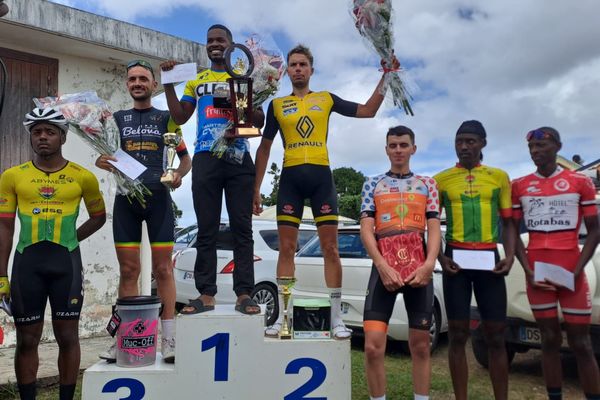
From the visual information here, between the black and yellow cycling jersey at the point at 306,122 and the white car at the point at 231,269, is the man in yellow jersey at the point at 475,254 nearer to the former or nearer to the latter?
the black and yellow cycling jersey at the point at 306,122

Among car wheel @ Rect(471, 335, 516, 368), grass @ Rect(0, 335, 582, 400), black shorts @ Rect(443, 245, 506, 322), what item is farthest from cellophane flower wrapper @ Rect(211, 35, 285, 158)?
car wheel @ Rect(471, 335, 516, 368)

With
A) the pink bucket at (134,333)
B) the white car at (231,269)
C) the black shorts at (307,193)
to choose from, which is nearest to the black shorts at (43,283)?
the pink bucket at (134,333)

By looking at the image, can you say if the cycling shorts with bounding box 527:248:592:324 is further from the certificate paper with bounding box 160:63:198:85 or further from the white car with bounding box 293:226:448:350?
the certificate paper with bounding box 160:63:198:85

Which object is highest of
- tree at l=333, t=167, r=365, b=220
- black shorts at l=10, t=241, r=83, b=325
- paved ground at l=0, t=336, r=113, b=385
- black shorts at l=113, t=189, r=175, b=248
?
tree at l=333, t=167, r=365, b=220

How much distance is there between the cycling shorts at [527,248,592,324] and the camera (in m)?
3.56

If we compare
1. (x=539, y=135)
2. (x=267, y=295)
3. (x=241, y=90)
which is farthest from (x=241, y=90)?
(x=267, y=295)

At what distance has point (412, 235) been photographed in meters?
3.46

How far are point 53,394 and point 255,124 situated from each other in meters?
2.97

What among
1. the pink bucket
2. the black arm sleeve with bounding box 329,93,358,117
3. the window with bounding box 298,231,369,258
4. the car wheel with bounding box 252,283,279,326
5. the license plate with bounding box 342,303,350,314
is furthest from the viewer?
the car wheel with bounding box 252,283,279,326

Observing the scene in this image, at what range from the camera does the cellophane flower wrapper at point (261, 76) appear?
148 inches

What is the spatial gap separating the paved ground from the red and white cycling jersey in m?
4.28

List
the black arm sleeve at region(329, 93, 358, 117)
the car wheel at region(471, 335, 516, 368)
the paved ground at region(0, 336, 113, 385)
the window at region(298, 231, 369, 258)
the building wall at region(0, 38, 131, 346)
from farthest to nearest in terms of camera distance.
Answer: the building wall at region(0, 38, 131, 346) < the window at region(298, 231, 369, 258) < the car wheel at region(471, 335, 516, 368) < the paved ground at region(0, 336, 113, 385) < the black arm sleeve at region(329, 93, 358, 117)

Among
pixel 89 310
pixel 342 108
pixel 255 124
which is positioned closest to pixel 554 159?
pixel 342 108

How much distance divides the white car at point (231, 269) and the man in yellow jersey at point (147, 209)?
141 inches
